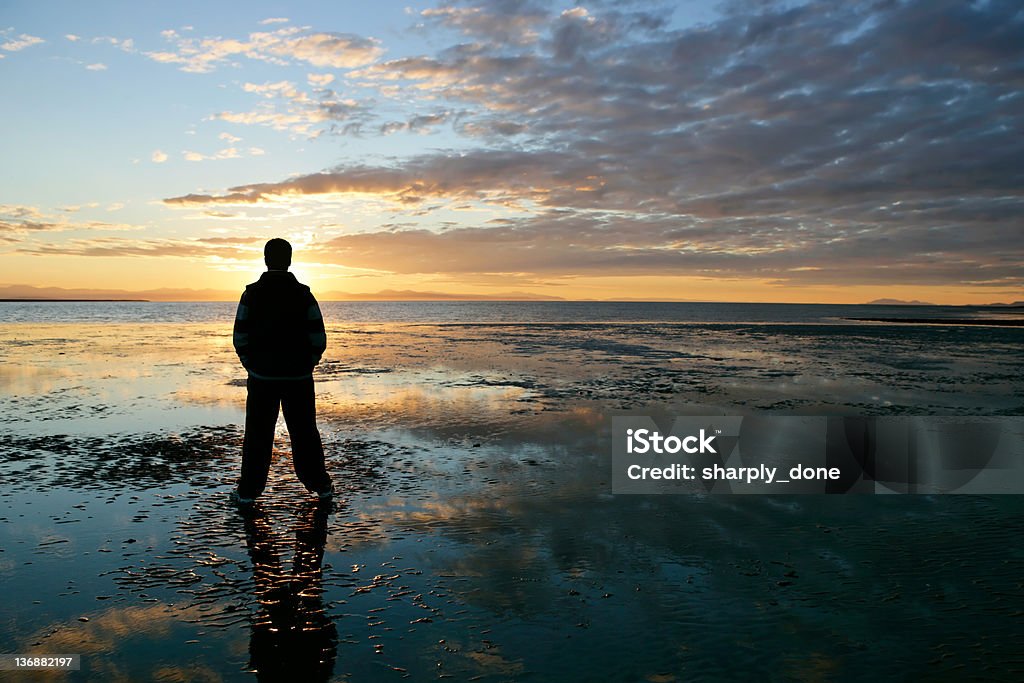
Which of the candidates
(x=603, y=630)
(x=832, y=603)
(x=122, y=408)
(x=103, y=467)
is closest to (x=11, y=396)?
(x=122, y=408)

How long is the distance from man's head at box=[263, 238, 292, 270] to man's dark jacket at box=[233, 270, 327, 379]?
13 centimetres

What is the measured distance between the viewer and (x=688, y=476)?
28.8ft

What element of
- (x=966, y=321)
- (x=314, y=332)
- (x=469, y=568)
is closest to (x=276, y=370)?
(x=314, y=332)

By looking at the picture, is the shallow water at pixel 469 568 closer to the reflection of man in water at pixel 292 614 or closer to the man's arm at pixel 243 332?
the reflection of man in water at pixel 292 614

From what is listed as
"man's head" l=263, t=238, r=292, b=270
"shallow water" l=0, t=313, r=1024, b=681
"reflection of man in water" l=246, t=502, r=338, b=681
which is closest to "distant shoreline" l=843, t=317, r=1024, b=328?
"shallow water" l=0, t=313, r=1024, b=681

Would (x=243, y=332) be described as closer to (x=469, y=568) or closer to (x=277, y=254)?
(x=277, y=254)

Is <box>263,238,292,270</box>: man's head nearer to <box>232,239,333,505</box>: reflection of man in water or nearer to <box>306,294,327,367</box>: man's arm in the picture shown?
<box>232,239,333,505</box>: reflection of man in water

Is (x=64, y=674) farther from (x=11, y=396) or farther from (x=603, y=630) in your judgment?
(x=11, y=396)

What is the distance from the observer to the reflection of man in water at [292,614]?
3889 millimetres

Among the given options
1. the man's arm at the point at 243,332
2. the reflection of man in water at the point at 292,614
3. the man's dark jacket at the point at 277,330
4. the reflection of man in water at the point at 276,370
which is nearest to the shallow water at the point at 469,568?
the reflection of man in water at the point at 292,614

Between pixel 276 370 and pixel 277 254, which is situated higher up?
pixel 277 254

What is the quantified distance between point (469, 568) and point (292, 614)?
1469 millimetres

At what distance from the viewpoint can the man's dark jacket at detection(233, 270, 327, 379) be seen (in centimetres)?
703

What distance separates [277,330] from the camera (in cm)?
705
